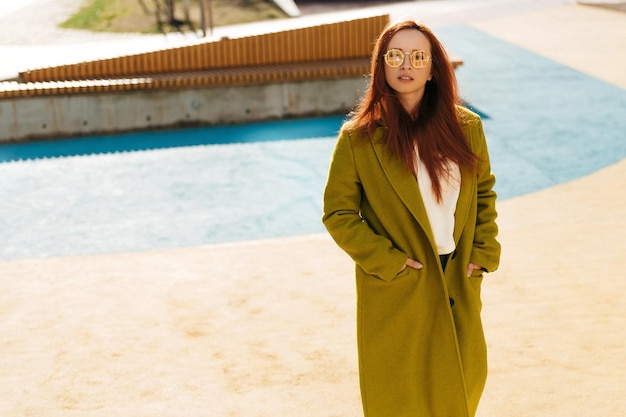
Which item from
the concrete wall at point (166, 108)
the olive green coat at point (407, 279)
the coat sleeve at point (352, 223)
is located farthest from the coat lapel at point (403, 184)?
the concrete wall at point (166, 108)

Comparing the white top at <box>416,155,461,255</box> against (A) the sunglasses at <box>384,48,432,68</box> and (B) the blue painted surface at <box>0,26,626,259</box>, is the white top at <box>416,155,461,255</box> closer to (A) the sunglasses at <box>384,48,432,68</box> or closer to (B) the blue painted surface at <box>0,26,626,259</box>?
(A) the sunglasses at <box>384,48,432,68</box>

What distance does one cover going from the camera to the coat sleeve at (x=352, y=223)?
3.46 m

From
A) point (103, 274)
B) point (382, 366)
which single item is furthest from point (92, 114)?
point (382, 366)

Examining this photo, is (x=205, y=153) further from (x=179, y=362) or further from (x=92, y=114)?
(x=179, y=362)

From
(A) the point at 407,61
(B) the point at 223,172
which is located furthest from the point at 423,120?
(B) the point at 223,172

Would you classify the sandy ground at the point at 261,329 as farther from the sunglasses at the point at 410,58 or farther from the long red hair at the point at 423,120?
the sunglasses at the point at 410,58

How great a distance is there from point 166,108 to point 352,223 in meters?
9.95

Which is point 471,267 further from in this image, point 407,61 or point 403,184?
point 407,61

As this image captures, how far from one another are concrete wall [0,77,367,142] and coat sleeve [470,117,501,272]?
31.7 ft

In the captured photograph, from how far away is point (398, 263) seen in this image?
3.47m

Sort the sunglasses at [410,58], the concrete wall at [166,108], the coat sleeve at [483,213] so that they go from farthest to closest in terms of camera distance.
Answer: the concrete wall at [166,108] → the coat sleeve at [483,213] → the sunglasses at [410,58]

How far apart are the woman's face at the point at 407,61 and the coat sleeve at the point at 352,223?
0.86 feet

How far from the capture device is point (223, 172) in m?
11.5

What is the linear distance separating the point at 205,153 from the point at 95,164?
1374mm
